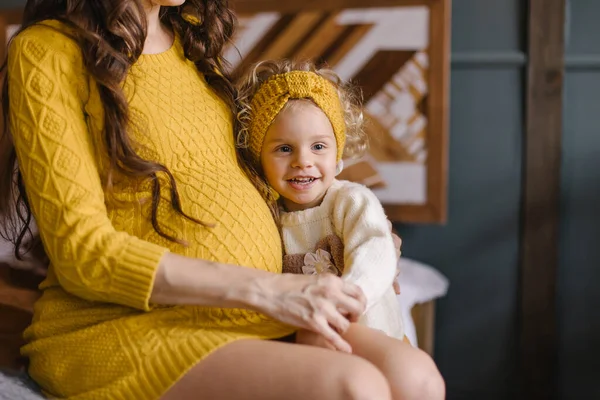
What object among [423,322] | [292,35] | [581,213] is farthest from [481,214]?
[292,35]

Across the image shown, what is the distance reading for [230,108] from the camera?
5.26ft

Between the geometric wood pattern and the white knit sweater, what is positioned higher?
the geometric wood pattern

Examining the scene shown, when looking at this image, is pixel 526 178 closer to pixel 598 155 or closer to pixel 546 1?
pixel 598 155

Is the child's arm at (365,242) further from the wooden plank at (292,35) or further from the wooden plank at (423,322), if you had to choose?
the wooden plank at (292,35)

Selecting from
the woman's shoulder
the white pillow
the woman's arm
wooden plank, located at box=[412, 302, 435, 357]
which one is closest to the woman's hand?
the woman's arm

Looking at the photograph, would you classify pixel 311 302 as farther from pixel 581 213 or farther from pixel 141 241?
pixel 581 213

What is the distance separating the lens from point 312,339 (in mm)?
1249

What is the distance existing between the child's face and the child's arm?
0.22ft

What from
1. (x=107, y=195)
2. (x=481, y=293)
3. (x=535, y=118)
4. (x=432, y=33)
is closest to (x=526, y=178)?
(x=535, y=118)

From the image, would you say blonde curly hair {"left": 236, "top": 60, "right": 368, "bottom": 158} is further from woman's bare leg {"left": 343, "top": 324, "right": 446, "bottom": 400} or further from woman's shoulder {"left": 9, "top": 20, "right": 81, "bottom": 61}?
woman's bare leg {"left": 343, "top": 324, "right": 446, "bottom": 400}

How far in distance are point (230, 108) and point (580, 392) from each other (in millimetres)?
1890

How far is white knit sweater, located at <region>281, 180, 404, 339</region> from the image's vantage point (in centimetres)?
136

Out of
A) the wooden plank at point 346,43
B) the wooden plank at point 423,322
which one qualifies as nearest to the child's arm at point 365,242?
the wooden plank at point 423,322

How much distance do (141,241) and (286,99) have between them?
48 cm
